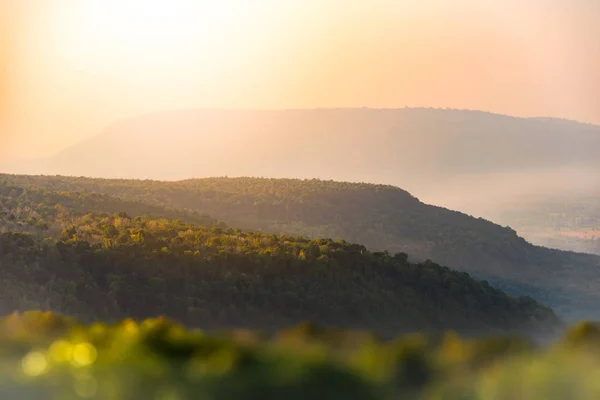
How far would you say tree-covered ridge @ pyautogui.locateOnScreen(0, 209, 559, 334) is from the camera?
28.1 ft

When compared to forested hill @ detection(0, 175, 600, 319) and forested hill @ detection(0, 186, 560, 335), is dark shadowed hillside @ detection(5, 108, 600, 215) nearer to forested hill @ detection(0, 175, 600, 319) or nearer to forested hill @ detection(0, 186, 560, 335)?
forested hill @ detection(0, 175, 600, 319)

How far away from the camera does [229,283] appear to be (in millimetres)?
10914

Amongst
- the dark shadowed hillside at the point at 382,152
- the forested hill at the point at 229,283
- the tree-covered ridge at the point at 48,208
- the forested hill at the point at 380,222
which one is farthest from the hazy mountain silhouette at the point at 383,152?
the forested hill at the point at 229,283

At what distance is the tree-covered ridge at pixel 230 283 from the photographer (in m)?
8.55

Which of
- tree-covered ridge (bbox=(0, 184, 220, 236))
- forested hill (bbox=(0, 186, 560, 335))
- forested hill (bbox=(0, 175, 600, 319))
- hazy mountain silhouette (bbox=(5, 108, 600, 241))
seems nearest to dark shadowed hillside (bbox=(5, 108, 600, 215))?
hazy mountain silhouette (bbox=(5, 108, 600, 241))

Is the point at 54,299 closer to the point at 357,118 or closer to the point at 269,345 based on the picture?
the point at 269,345

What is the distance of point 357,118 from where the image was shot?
164125 millimetres

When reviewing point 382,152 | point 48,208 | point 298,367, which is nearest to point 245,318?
point 298,367

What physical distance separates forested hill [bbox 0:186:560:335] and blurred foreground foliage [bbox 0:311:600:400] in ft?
11.7

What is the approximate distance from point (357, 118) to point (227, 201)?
390ft

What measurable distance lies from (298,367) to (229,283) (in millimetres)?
8036

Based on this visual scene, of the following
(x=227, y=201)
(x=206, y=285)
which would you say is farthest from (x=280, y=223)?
(x=206, y=285)

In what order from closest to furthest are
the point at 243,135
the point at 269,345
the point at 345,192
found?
1. the point at 269,345
2. the point at 345,192
3. the point at 243,135

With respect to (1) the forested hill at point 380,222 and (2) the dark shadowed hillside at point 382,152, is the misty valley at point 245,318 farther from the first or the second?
(2) the dark shadowed hillside at point 382,152
